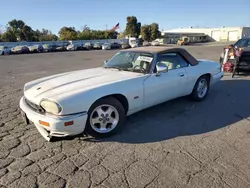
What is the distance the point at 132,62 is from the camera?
4215 millimetres

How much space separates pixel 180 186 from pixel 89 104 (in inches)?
62.0

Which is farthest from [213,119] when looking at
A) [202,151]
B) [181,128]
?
[202,151]

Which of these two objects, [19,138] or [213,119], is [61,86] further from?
[213,119]

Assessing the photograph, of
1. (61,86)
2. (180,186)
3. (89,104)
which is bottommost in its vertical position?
(180,186)

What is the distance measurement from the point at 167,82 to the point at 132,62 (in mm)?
817

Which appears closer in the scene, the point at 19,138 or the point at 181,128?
the point at 19,138

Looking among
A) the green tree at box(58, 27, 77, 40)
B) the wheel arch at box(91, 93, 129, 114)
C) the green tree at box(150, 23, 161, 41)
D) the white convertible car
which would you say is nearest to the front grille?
the white convertible car

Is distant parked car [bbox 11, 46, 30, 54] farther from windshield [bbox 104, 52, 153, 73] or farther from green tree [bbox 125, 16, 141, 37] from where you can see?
green tree [bbox 125, 16, 141, 37]

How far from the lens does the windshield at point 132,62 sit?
12.9 feet

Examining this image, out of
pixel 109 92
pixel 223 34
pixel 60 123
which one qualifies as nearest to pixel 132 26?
pixel 223 34

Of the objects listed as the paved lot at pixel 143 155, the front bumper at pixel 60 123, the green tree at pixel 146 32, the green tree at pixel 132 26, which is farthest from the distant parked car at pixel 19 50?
the green tree at pixel 146 32

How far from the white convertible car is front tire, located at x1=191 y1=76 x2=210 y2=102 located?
4.7 inches

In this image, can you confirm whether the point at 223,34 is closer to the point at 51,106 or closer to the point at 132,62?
the point at 132,62

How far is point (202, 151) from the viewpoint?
9.59 feet
